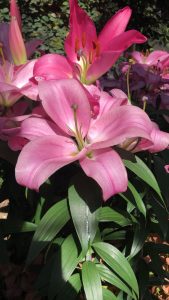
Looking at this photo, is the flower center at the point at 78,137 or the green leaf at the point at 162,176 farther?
the green leaf at the point at 162,176

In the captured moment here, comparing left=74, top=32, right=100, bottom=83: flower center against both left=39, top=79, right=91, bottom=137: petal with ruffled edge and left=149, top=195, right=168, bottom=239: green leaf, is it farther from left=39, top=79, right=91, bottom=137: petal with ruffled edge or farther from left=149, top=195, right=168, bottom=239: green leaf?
left=149, top=195, right=168, bottom=239: green leaf

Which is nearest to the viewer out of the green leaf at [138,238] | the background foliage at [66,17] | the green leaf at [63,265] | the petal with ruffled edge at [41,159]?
the petal with ruffled edge at [41,159]

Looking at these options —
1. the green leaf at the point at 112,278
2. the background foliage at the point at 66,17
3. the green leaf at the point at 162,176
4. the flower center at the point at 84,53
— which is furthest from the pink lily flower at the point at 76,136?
the background foliage at the point at 66,17

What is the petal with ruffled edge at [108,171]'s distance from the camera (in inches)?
33.0

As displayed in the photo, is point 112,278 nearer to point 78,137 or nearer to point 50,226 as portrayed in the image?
point 50,226

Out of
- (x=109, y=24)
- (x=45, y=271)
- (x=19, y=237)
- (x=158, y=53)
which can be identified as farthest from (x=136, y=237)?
(x=158, y=53)

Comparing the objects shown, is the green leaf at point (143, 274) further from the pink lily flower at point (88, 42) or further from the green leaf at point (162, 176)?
the pink lily flower at point (88, 42)

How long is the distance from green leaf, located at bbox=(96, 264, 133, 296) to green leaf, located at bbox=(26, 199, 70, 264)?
0.67 feet

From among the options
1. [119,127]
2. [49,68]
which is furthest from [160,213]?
[49,68]

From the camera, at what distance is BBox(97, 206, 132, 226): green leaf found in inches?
40.9

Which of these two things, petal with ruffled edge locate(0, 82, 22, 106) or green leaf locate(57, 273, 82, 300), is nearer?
petal with ruffled edge locate(0, 82, 22, 106)

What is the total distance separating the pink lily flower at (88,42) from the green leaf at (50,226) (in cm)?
25

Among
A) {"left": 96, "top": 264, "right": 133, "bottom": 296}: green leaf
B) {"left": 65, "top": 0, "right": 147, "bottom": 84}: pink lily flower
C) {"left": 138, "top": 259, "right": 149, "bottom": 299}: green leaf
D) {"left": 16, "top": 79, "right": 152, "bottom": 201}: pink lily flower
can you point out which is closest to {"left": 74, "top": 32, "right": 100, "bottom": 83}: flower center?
{"left": 65, "top": 0, "right": 147, "bottom": 84}: pink lily flower

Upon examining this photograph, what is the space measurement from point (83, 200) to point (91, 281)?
0.24 meters
